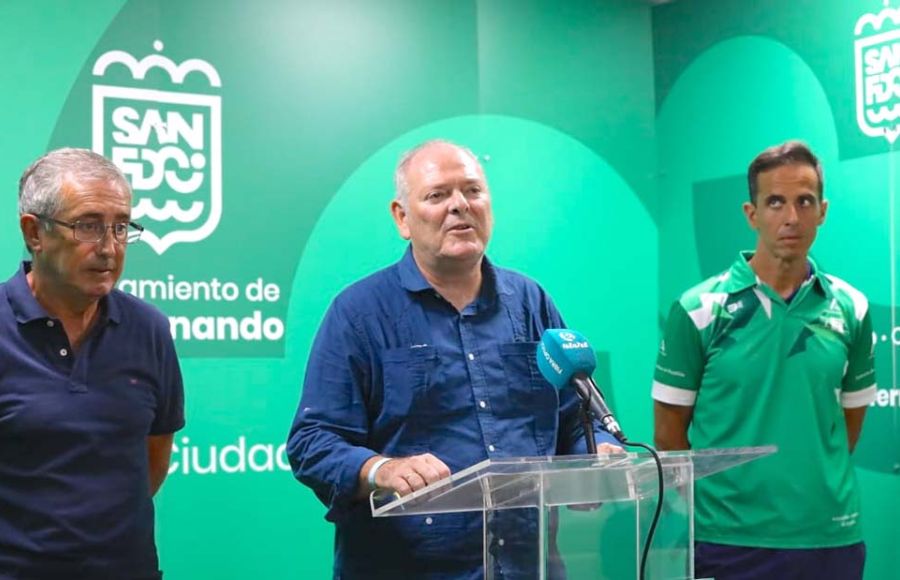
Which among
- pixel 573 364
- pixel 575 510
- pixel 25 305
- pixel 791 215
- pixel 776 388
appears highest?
pixel 791 215

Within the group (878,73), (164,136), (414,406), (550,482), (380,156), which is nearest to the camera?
(550,482)

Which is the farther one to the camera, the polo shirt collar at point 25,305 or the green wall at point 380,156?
the green wall at point 380,156

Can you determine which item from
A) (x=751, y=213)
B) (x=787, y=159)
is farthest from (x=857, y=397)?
(x=787, y=159)

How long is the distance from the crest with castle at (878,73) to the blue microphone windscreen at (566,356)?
2682 mm

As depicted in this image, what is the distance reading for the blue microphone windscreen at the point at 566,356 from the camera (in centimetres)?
186

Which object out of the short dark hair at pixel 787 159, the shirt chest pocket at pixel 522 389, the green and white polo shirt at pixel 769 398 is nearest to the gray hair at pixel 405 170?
the shirt chest pocket at pixel 522 389

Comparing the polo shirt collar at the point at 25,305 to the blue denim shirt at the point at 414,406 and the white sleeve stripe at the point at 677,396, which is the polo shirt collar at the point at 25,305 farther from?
the white sleeve stripe at the point at 677,396

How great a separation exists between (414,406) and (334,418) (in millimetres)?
166

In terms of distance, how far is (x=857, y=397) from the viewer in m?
3.29

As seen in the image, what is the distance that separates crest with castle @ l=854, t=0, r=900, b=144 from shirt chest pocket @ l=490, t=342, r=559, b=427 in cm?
230

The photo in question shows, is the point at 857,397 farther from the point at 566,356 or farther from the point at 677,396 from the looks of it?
the point at 566,356

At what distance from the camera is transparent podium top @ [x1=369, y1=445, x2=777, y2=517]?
5.70 feet

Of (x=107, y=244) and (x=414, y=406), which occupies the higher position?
(x=107, y=244)

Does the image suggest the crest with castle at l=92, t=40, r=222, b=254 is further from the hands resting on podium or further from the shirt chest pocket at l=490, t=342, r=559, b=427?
the hands resting on podium
